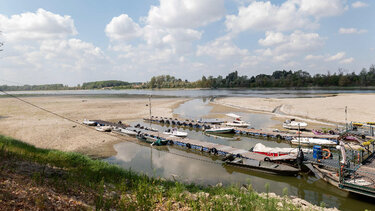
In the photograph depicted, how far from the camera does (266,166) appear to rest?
19234 mm

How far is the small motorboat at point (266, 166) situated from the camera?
18359 millimetres

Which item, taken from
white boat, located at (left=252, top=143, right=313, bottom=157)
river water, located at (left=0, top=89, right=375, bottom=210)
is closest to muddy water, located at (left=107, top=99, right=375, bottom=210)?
river water, located at (left=0, top=89, right=375, bottom=210)

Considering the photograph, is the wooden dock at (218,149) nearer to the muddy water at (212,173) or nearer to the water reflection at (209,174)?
the muddy water at (212,173)

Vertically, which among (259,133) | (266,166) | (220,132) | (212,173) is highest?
(259,133)

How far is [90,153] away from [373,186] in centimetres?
2632

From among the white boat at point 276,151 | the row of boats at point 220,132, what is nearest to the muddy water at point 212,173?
the row of boats at point 220,132

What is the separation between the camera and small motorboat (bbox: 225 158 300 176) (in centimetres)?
1836

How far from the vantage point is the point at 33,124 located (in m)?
41.1

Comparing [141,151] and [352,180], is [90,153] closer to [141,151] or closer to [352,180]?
[141,151]

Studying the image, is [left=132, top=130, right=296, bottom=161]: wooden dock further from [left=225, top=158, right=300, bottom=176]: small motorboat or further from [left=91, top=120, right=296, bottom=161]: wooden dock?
[left=225, top=158, right=300, bottom=176]: small motorboat

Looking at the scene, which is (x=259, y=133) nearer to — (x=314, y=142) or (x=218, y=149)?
(x=314, y=142)

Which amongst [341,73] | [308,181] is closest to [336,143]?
[308,181]

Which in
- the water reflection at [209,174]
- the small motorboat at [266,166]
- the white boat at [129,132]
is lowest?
the water reflection at [209,174]

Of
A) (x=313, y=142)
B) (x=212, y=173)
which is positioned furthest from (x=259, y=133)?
(x=212, y=173)
